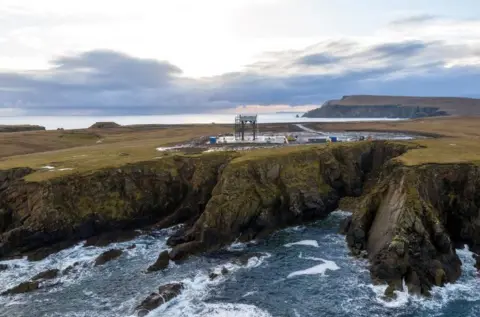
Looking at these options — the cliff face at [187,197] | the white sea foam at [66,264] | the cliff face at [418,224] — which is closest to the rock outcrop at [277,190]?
the cliff face at [187,197]

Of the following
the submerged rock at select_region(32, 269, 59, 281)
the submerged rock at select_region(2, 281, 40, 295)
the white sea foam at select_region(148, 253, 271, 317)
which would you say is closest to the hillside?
the submerged rock at select_region(2, 281, 40, 295)

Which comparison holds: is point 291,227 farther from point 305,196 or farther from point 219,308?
point 219,308

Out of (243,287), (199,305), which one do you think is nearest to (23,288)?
(199,305)

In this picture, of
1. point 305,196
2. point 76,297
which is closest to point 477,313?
point 305,196

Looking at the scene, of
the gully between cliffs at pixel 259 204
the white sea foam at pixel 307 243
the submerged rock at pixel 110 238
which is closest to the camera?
the gully between cliffs at pixel 259 204

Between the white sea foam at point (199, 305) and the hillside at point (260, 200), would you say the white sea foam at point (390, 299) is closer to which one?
the hillside at point (260, 200)

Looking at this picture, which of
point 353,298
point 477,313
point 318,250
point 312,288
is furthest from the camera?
point 318,250

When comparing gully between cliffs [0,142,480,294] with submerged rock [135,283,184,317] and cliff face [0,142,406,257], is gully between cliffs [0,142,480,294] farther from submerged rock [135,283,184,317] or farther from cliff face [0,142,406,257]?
submerged rock [135,283,184,317]
